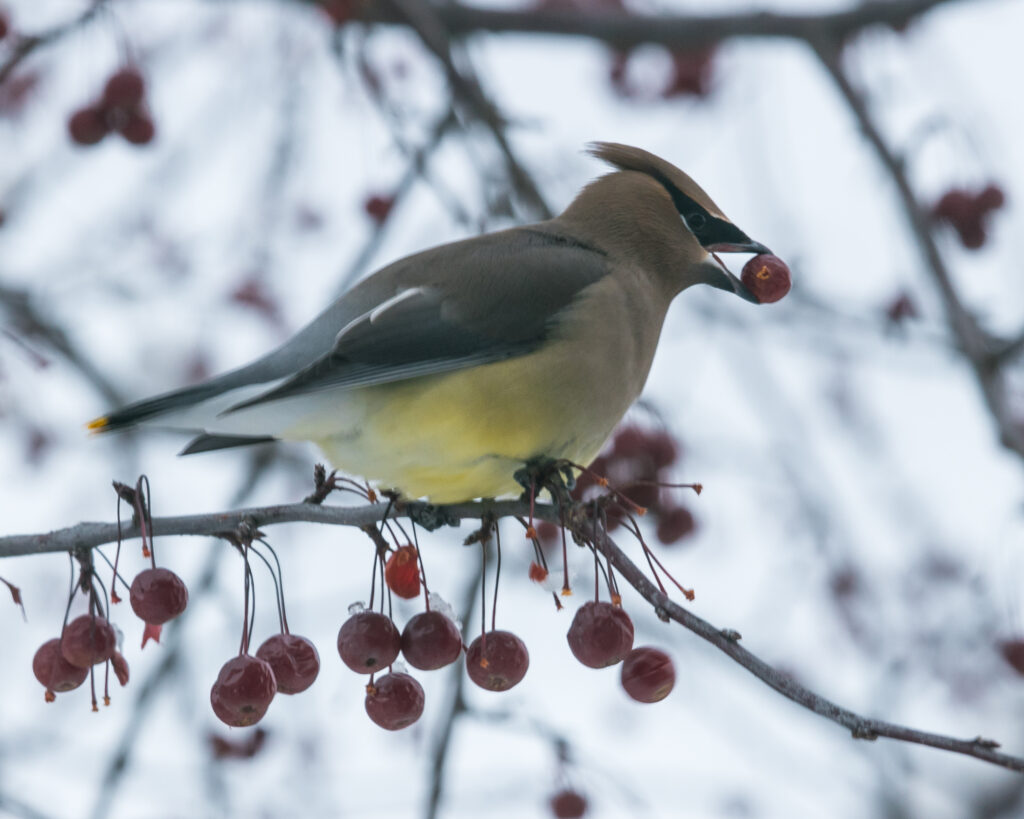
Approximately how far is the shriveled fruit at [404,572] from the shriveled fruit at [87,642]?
2.00 feet

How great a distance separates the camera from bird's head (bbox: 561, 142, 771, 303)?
11.7ft

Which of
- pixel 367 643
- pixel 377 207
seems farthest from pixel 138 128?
pixel 367 643

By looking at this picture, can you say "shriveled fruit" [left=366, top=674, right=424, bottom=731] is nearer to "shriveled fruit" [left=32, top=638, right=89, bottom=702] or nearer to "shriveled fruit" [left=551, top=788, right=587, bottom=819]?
"shriveled fruit" [left=32, top=638, right=89, bottom=702]

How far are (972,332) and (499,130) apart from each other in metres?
1.45

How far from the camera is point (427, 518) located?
2949 mm

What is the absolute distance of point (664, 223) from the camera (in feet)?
11.9

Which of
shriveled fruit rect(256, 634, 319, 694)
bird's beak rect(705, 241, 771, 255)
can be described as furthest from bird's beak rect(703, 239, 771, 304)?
shriveled fruit rect(256, 634, 319, 694)

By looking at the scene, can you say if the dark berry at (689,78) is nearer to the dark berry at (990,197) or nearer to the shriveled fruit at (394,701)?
the dark berry at (990,197)

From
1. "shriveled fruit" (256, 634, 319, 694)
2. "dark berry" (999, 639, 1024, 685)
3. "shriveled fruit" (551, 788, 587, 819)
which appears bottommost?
"shriveled fruit" (551, 788, 587, 819)

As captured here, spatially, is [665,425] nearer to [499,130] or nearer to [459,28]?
[499,130]

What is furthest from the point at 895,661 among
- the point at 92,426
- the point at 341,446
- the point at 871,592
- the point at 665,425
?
the point at 92,426

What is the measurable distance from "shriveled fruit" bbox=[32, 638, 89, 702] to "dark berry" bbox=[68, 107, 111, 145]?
2.10 meters

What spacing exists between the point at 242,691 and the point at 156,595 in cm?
23

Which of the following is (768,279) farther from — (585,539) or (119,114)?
(119,114)
